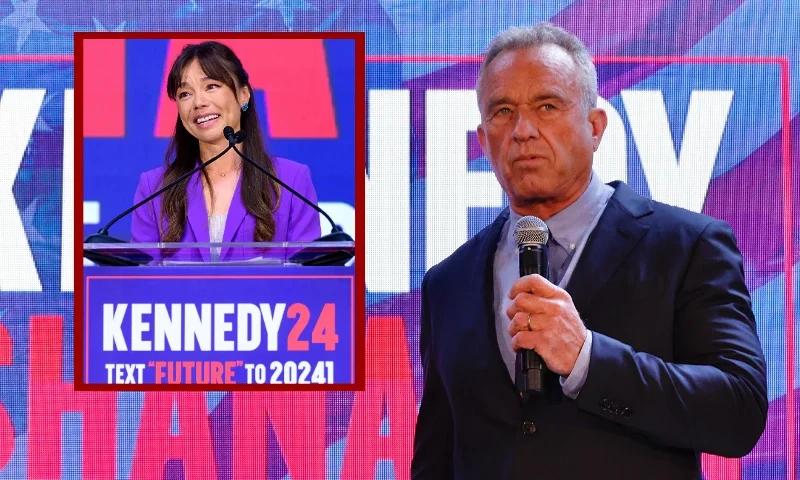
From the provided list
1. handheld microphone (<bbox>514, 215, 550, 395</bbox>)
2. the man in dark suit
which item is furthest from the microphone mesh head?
the man in dark suit

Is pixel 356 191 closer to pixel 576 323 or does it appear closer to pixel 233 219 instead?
pixel 233 219

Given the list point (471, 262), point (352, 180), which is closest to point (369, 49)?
point (352, 180)

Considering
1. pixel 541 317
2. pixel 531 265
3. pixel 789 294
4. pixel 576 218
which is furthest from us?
pixel 789 294

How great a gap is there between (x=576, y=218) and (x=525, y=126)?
235 mm

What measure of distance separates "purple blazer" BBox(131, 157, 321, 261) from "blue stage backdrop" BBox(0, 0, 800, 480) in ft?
0.19

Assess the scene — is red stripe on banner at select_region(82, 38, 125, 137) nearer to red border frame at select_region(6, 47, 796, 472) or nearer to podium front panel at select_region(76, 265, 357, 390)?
red border frame at select_region(6, 47, 796, 472)

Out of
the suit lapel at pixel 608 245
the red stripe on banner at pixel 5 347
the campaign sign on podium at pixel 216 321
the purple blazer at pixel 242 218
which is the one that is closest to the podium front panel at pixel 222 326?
the campaign sign on podium at pixel 216 321

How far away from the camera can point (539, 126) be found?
2.10m

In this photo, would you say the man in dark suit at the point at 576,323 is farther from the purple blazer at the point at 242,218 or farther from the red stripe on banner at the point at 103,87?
the red stripe on banner at the point at 103,87

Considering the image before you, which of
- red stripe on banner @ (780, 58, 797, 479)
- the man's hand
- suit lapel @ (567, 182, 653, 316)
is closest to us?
the man's hand

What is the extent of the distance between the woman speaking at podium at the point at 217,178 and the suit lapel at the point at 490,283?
3.97 feet

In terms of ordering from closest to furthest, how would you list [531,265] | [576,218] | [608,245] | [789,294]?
[531,265] → [608,245] → [576,218] → [789,294]

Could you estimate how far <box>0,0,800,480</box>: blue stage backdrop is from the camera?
338cm

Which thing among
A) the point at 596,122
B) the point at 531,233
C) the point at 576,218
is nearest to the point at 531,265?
the point at 531,233
